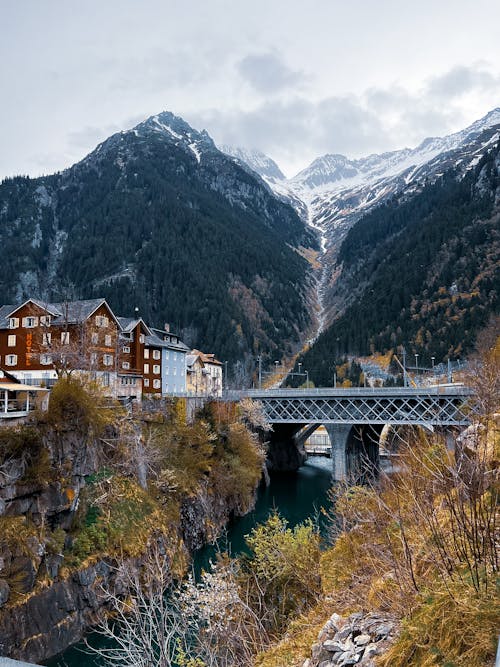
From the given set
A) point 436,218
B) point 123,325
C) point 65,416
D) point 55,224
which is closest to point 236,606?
point 65,416

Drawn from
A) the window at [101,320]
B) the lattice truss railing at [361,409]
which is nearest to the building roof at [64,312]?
the window at [101,320]

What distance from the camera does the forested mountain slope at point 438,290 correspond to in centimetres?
11594

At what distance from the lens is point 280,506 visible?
5756cm

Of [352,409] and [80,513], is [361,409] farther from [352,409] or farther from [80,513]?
[80,513]

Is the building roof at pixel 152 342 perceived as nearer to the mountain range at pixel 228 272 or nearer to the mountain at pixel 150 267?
the mountain range at pixel 228 272

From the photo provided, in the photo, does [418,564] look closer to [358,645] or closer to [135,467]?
[358,645]

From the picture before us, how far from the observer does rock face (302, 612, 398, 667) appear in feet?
24.3

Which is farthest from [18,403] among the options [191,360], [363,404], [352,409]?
[191,360]

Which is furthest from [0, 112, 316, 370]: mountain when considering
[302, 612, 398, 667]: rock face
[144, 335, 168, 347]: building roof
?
[302, 612, 398, 667]: rock face

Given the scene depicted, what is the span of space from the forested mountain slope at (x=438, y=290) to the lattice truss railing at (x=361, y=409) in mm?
42693

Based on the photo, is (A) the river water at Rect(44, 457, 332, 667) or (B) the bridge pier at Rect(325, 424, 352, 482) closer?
(A) the river water at Rect(44, 457, 332, 667)

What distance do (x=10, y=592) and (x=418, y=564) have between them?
20907 millimetres

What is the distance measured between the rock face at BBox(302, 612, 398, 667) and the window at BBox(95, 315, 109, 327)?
47.5 meters

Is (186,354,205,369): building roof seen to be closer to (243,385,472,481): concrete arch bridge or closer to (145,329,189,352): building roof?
(145,329,189,352): building roof
